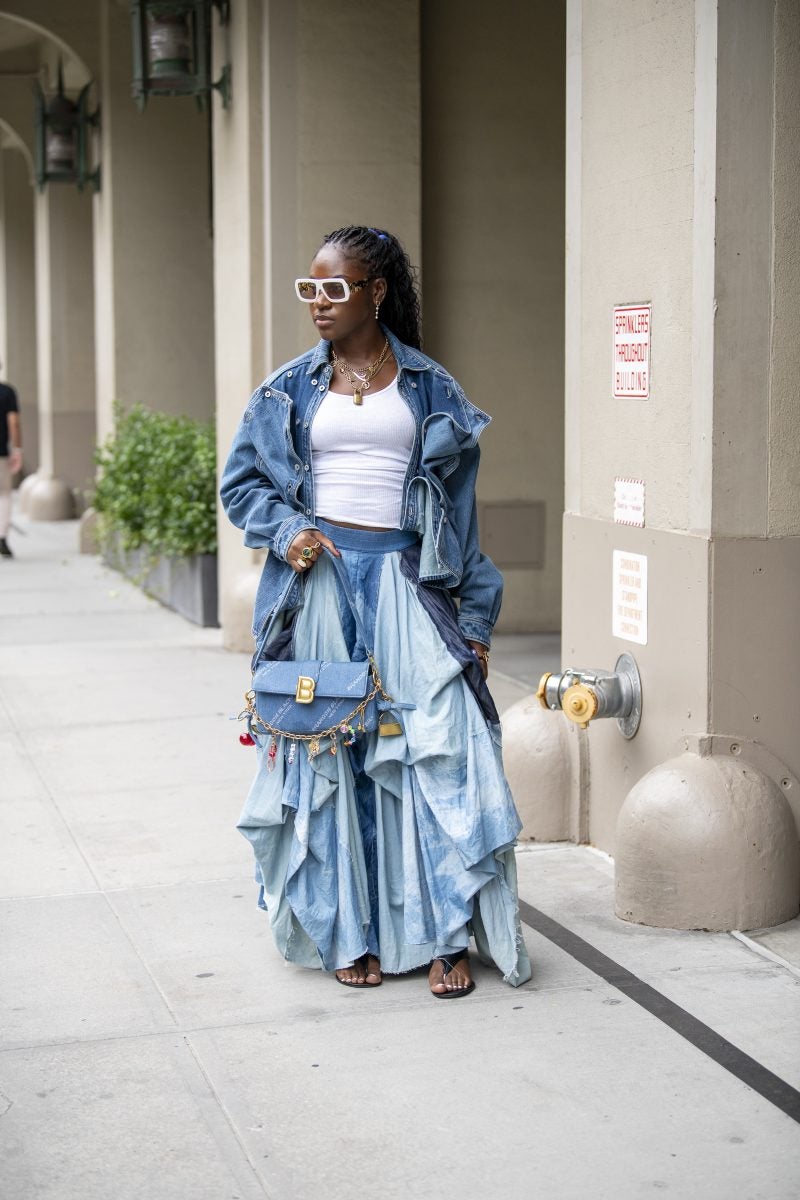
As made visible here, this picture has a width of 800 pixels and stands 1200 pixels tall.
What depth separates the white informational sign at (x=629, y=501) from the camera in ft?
16.8

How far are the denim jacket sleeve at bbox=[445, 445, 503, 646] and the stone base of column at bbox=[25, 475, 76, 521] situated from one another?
45.6 ft

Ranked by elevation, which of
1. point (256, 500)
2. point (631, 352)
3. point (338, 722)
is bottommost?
point (338, 722)

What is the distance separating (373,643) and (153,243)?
10208mm

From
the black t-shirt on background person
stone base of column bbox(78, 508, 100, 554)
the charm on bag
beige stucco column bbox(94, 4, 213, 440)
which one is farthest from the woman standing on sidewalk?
the black t-shirt on background person

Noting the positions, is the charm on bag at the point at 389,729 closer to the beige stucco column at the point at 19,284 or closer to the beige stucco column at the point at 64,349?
the beige stucco column at the point at 64,349

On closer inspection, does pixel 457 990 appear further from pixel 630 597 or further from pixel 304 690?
pixel 630 597

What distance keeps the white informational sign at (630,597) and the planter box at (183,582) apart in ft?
18.8

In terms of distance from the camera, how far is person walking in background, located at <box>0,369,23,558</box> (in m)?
14.8

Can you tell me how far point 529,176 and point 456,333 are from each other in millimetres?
1007

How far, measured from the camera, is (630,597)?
5.19 meters

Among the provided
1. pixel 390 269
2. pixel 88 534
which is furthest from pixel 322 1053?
pixel 88 534

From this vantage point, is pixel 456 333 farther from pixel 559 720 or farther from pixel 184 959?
pixel 184 959

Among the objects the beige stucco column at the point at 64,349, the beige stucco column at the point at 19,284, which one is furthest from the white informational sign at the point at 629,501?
the beige stucco column at the point at 19,284

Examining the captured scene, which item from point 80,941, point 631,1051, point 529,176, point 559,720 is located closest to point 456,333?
point 529,176
